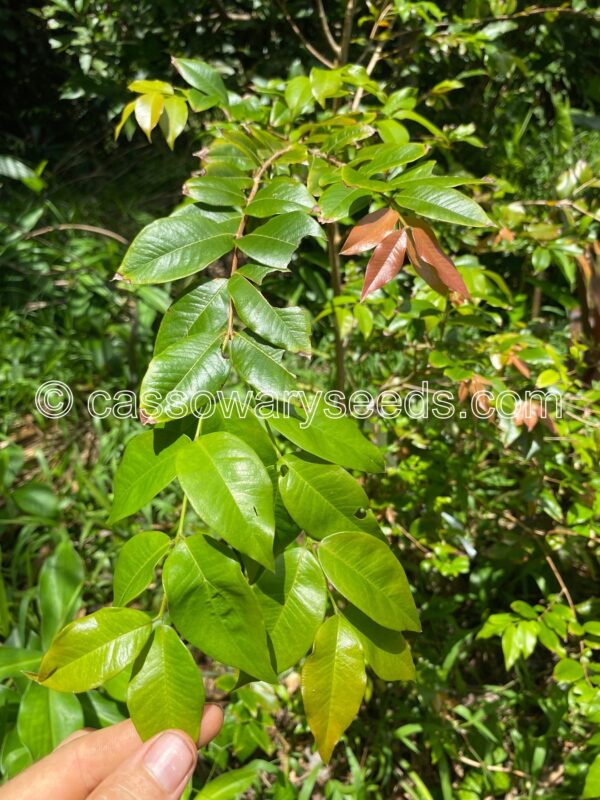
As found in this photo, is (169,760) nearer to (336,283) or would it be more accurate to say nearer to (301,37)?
(336,283)

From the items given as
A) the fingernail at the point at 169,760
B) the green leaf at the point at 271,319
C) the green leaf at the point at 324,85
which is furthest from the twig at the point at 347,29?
the fingernail at the point at 169,760

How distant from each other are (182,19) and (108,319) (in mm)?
1252

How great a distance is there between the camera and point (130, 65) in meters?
2.31

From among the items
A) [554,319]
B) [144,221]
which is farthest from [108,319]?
[554,319]

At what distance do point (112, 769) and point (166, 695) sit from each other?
428 mm

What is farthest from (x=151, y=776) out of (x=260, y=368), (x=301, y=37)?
(x=301, y=37)

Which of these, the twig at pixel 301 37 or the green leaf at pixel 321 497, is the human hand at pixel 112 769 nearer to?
the green leaf at pixel 321 497

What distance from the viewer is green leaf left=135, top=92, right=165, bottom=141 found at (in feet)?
2.73

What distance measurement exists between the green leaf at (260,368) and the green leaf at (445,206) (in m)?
0.21

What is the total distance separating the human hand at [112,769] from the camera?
1.82 ft

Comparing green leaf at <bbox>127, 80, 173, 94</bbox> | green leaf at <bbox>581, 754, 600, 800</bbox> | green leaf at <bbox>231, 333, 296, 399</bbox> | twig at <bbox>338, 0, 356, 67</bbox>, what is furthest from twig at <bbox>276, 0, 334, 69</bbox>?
green leaf at <bbox>581, 754, 600, 800</bbox>

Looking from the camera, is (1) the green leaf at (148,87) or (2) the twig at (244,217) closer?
(2) the twig at (244,217)

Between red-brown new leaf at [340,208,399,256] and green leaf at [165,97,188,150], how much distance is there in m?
0.42

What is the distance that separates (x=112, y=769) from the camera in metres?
0.76
